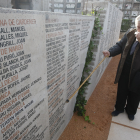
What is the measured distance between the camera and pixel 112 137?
108 inches

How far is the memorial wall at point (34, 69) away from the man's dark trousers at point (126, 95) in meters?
1.27

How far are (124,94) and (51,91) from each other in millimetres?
1939

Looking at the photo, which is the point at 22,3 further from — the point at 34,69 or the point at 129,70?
the point at 34,69

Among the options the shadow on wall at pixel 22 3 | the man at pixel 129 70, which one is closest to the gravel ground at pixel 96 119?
the man at pixel 129 70

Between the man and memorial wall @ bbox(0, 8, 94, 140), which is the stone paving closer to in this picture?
the man

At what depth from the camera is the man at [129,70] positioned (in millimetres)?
2641

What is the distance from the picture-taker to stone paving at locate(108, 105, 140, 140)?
9.08ft

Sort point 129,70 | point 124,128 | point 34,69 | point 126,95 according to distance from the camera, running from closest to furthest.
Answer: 1. point 34,69
2. point 129,70
3. point 124,128
4. point 126,95

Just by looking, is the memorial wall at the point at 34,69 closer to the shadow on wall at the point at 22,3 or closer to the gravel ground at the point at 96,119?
the gravel ground at the point at 96,119

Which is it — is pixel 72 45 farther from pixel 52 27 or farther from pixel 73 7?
pixel 73 7

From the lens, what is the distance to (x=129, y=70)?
286 centimetres

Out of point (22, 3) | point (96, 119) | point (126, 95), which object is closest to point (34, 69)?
point (96, 119)

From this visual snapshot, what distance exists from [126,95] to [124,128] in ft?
2.36

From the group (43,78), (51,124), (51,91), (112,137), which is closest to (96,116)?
(112,137)
